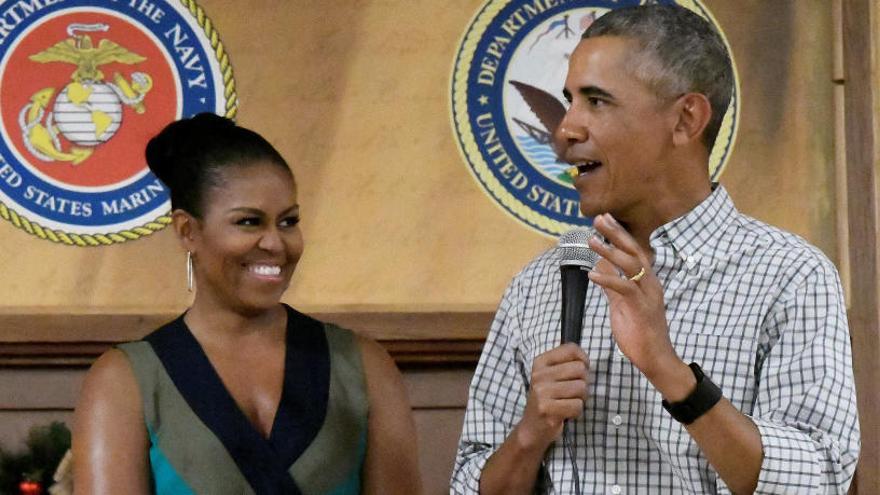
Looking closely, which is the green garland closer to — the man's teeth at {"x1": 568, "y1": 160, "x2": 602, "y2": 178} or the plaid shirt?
the plaid shirt

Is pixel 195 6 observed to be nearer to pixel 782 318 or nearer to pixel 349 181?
pixel 349 181

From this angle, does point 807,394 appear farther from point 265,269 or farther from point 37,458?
point 37,458

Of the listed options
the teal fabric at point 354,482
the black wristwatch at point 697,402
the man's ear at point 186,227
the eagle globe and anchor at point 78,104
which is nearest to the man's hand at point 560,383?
the black wristwatch at point 697,402

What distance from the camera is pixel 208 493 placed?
2.58m

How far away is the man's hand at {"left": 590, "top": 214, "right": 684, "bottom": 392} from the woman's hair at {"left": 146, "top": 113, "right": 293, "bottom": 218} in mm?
926

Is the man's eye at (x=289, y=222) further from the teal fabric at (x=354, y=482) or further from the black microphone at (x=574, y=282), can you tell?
the black microphone at (x=574, y=282)

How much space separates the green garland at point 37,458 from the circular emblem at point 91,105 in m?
0.49

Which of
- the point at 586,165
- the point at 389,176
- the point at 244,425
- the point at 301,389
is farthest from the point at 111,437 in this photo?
the point at 389,176

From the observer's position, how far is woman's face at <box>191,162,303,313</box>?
2658mm

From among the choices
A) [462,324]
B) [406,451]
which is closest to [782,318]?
[406,451]

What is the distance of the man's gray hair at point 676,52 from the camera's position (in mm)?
→ 2250

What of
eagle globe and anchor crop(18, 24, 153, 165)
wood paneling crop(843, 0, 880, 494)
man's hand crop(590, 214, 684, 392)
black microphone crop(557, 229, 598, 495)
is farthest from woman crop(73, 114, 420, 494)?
wood paneling crop(843, 0, 880, 494)

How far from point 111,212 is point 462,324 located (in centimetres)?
93

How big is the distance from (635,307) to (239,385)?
94cm
